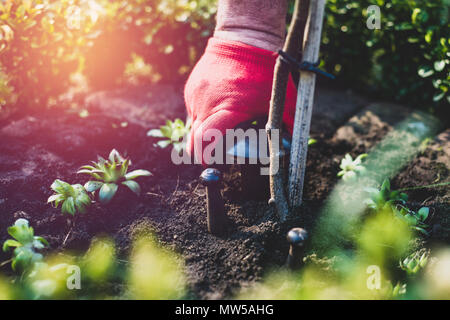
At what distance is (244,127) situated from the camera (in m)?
1.81

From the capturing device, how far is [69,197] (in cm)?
186

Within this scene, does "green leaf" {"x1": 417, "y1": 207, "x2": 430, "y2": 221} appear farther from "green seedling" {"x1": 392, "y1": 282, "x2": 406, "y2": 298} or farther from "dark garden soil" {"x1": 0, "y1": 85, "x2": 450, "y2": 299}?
"green seedling" {"x1": 392, "y1": 282, "x2": 406, "y2": 298}

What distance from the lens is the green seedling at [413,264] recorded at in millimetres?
1551

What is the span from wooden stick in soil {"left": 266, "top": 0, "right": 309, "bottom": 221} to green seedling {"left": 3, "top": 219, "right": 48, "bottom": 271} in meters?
1.20

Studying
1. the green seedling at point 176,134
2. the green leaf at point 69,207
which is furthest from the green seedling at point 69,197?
the green seedling at point 176,134

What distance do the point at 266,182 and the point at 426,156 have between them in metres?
1.30

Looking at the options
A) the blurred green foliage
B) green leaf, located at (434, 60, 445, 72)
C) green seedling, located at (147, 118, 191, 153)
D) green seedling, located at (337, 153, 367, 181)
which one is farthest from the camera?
the blurred green foliage

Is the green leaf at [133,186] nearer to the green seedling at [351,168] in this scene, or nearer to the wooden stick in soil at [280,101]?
the wooden stick in soil at [280,101]

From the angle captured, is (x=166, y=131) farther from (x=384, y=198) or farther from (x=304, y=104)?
(x=384, y=198)

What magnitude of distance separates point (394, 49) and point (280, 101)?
1.97 meters

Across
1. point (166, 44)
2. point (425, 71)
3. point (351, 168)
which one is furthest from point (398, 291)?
point (166, 44)

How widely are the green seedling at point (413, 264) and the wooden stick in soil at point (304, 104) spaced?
1.92ft

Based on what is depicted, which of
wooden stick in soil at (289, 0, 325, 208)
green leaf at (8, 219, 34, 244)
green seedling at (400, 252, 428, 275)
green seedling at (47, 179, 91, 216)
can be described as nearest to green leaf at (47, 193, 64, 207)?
green seedling at (47, 179, 91, 216)

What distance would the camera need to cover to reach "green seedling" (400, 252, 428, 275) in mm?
1551
